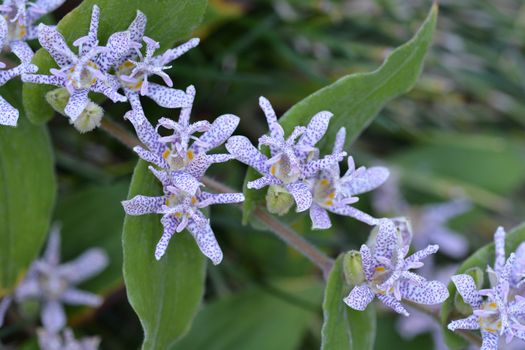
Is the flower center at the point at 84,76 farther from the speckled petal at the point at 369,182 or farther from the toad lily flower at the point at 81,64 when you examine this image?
the speckled petal at the point at 369,182

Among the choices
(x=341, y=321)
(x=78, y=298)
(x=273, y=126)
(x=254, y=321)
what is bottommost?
(x=254, y=321)

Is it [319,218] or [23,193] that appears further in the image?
[23,193]

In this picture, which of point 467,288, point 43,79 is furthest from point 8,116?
point 467,288

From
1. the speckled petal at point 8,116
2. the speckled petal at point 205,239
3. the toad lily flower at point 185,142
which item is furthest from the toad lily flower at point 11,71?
the speckled petal at point 205,239

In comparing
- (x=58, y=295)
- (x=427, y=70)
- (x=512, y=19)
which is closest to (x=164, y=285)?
(x=58, y=295)

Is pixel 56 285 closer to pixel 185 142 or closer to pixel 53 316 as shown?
pixel 53 316

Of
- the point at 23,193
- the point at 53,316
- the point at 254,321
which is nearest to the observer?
the point at 23,193
